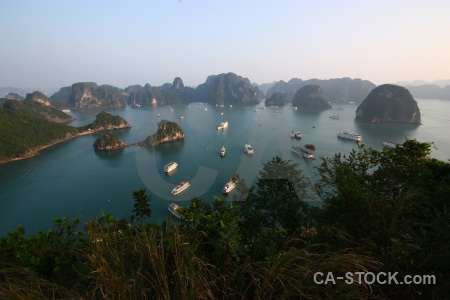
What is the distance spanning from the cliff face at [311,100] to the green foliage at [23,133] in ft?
190

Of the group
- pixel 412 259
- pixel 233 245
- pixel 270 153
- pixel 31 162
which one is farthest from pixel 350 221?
pixel 31 162

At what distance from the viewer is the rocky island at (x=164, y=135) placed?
30548 mm

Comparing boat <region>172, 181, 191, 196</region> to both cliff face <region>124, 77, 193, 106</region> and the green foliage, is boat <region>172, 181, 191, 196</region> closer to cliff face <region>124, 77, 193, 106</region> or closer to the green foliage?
the green foliage

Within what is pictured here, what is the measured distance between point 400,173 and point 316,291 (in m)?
5.59

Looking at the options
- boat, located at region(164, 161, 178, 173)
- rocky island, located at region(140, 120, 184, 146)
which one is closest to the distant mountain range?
rocky island, located at region(140, 120, 184, 146)

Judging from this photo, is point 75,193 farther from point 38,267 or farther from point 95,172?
point 38,267

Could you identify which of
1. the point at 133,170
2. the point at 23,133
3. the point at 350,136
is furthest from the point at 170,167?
the point at 350,136

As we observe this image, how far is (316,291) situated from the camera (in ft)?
3.57

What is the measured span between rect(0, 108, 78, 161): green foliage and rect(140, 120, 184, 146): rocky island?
1219 centimetres

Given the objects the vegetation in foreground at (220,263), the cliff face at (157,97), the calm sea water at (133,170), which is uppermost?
the cliff face at (157,97)

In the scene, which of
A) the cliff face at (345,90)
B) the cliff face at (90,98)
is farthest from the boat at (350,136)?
the cliff face at (90,98)

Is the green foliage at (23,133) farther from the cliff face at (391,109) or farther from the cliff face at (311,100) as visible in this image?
the cliff face at (311,100)

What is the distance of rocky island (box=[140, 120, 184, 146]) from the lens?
30.5 m

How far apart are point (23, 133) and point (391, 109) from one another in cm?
5986
